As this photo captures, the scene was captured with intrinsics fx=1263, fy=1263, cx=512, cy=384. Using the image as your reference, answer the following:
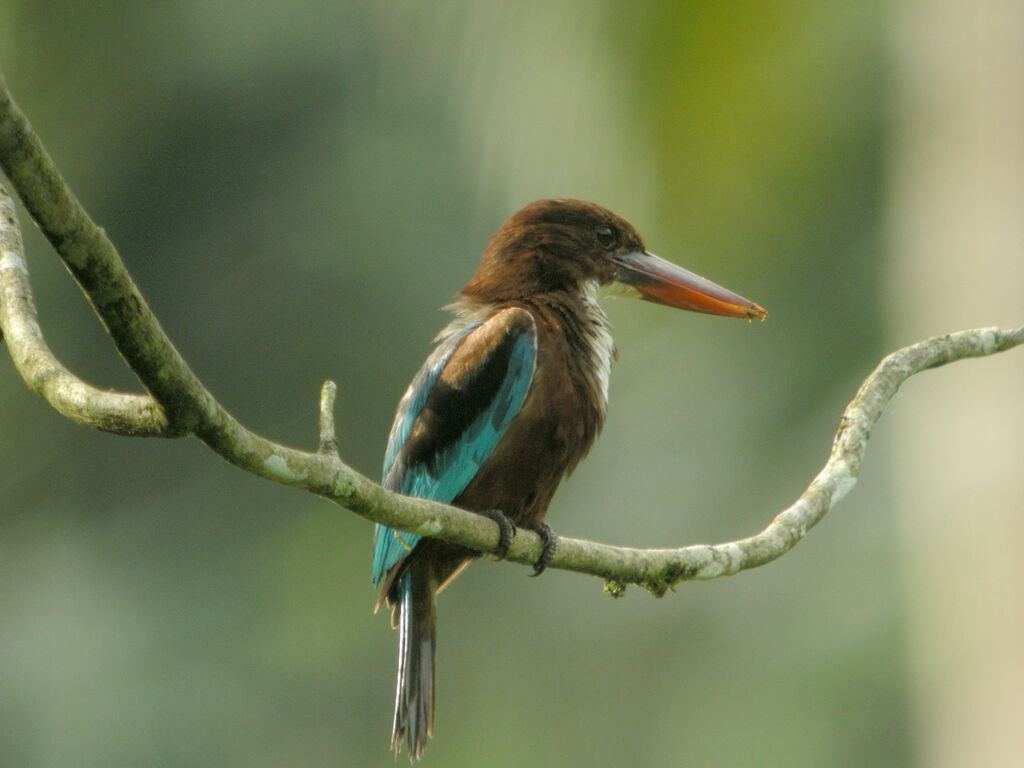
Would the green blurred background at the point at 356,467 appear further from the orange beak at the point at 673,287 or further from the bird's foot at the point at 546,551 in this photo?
the bird's foot at the point at 546,551

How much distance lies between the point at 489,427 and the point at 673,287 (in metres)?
1.06

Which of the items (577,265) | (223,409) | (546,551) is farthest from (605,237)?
(223,409)

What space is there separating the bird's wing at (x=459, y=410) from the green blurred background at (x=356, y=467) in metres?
6.42

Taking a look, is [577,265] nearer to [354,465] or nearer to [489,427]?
[489,427]

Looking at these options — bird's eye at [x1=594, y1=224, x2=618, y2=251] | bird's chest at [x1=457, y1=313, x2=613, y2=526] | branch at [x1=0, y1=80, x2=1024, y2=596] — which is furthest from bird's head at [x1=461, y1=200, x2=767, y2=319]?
branch at [x1=0, y1=80, x2=1024, y2=596]

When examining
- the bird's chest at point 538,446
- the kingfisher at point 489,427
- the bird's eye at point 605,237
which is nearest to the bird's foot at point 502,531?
the kingfisher at point 489,427

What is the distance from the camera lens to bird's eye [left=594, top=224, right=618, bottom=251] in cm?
357

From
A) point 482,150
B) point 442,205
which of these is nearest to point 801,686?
point 442,205

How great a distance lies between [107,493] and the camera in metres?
10.3

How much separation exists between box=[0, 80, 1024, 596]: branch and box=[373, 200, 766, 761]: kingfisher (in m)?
0.30

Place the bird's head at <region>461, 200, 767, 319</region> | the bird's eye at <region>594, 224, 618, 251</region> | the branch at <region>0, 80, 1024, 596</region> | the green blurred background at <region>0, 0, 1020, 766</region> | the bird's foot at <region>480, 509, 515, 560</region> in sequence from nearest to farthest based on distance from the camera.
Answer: the branch at <region>0, 80, 1024, 596</region>
the bird's foot at <region>480, 509, 515, 560</region>
the bird's head at <region>461, 200, 767, 319</region>
the bird's eye at <region>594, 224, 618, 251</region>
the green blurred background at <region>0, 0, 1020, 766</region>

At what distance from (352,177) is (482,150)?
212 inches

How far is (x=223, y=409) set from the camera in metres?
1.58

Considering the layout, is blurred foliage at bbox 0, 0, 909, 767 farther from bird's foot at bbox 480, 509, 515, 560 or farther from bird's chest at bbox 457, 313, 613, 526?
bird's foot at bbox 480, 509, 515, 560
